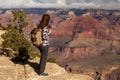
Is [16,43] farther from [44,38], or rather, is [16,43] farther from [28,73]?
[44,38]

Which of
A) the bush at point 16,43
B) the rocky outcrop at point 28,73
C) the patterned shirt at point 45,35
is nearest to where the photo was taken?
the rocky outcrop at point 28,73

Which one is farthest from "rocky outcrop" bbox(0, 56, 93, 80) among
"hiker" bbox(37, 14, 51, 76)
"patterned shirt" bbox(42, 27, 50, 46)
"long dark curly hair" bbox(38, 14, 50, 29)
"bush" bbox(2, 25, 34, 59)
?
"bush" bbox(2, 25, 34, 59)

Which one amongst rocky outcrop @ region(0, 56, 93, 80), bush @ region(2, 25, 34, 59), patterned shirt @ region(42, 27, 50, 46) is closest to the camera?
rocky outcrop @ region(0, 56, 93, 80)

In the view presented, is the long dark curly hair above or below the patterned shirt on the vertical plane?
above

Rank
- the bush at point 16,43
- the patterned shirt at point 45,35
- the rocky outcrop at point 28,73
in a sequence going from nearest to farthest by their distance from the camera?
1. the rocky outcrop at point 28,73
2. the patterned shirt at point 45,35
3. the bush at point 16,43

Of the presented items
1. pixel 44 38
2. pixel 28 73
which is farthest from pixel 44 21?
pixel 28 73

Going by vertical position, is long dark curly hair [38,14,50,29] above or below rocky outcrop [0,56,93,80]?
above

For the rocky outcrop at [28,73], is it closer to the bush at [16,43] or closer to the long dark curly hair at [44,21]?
the long dark curly hair at [44,21]

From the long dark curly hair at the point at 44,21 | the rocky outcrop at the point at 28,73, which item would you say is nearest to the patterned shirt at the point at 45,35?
the long dark curly hair at the point at 44,21

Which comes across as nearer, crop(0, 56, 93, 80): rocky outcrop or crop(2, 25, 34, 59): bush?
crop(0, 56, 93, 80): rocky outcrop

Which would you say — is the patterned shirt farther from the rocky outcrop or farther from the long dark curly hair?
the rocky outcrop

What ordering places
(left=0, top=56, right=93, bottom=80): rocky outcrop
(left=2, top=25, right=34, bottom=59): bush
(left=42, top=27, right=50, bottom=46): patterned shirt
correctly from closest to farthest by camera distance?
(left=0, top=56, right=93, bottom=80): rocky outcrop
(left=42, top=27, right=50, bottom=46): patterned shirt
(left=2, top=25, right=34, bottom=59): bush

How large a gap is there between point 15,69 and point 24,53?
3828mm

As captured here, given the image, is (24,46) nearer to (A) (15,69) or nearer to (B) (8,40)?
(B) (8,40)
